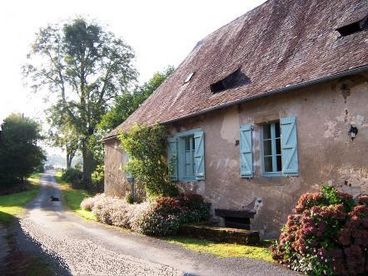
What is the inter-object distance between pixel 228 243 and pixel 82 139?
31.7m

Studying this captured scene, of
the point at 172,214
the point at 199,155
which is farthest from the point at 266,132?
the point at 172,214

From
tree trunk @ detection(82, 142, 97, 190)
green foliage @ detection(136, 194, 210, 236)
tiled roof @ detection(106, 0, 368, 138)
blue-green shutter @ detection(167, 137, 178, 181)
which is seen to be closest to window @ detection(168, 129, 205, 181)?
blue-green shutter @ detection(167, 137, 178, 181)

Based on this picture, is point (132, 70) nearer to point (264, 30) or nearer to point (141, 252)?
point (264, 30)

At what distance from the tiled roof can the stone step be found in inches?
128

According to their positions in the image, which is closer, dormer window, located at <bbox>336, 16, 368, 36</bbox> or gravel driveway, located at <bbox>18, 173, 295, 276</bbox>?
gravel driveway, located at <bbox>18, 173, 295, 276</bbox>

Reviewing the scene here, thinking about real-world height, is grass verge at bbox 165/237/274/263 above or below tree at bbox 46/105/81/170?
below

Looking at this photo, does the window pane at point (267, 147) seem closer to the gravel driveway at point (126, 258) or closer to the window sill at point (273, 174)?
the window sill at point (273, 174)

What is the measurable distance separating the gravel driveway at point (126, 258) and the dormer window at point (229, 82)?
488cm

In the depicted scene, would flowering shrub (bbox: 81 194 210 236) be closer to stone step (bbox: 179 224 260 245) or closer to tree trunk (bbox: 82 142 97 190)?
stone step (bbox: 179 224 260 245)

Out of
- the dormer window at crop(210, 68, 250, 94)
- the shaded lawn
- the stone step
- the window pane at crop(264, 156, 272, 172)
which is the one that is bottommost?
the shaded lawn

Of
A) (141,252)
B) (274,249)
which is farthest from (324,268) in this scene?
(141,252)

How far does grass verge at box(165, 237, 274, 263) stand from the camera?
29.9 ft

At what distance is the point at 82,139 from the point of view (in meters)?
40.5

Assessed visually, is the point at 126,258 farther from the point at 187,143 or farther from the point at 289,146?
the point at 187,143
